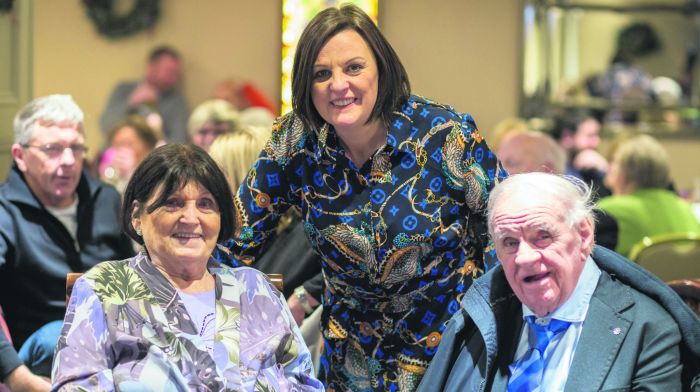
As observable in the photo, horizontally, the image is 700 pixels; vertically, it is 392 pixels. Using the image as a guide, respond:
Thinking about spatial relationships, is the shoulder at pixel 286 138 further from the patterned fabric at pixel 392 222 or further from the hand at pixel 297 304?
the hand at pixel 297 304

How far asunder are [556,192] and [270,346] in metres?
0.73

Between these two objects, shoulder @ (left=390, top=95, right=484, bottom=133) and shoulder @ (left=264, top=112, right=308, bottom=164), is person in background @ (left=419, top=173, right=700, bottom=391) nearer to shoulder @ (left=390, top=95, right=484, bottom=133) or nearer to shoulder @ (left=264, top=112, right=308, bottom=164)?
shoulder @ (left=390, top=95, right=484, bottom=133)

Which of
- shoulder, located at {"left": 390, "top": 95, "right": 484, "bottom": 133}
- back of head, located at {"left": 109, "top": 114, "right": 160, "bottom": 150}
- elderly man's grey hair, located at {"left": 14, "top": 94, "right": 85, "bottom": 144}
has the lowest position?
back of head, located at {"left": 109, "top": 114, "right": 160, "bottom": 150}

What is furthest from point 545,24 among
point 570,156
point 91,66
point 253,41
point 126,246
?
point 126,246

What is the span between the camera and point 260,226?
2922 mm

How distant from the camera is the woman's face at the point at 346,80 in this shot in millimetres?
2687

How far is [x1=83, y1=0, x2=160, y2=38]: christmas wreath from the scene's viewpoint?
27.9ft

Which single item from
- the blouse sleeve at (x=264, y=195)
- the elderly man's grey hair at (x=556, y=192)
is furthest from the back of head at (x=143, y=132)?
the elderly man's grey hair at (x=556, y=192)

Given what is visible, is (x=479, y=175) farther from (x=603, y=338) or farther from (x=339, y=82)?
(x=603, y=338)

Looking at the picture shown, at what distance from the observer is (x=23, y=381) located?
118 inches

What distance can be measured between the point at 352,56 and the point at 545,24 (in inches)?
269

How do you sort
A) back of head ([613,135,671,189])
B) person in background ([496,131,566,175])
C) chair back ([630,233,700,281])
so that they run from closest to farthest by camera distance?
chair back ([630,233,700,281])
person in background ([496,131,566,175])
back of head ([613,135,671,189])

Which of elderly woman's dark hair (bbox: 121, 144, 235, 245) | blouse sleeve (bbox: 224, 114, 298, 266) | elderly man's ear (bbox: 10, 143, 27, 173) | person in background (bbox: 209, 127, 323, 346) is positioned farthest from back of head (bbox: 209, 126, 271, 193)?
elderly woman's dark hair (bbox: 121, 144, 235, 245)

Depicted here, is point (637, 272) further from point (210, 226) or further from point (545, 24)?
point (545, 24)
